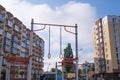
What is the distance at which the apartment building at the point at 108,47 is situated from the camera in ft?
228

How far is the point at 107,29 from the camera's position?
72.2 meters

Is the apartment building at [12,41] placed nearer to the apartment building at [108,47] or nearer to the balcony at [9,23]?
the balcony at [9,23]

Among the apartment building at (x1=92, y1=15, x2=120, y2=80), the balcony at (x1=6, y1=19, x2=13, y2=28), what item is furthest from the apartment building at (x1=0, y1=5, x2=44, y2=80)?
the apartment building at (x1=92, y1=15, x2=120, y2=80)

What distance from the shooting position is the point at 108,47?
234ft

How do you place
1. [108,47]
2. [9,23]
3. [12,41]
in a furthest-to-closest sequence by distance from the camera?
1. [108,47]
2. [12,41]
3. [9,23]

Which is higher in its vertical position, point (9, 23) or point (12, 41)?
point (9, 23)

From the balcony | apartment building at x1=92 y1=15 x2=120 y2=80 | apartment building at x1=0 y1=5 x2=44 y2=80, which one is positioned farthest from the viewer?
apartment building at x1=92 y1=15 x2=120 y2=80

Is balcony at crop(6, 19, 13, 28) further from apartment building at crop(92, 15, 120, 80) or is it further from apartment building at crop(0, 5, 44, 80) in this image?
apartment building at crop(92, 15, 120, 80)

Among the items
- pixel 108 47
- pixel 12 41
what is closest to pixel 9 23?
pixel 12 41

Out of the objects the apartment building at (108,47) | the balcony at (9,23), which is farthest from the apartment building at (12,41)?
the apartment building at (108,47)

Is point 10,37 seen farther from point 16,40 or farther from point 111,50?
point 111,50

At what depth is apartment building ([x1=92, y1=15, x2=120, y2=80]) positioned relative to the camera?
69.5 m

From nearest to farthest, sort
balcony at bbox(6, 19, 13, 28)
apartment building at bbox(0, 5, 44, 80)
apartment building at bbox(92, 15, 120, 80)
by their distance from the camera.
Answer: apartment building at bbox(0, 5, 44, 80) → balcony at bbox(6, 19, 13, 28) → apartment building at bbox(92, 15, 120, 80)

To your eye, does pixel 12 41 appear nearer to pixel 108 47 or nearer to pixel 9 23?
pixel 9 23
